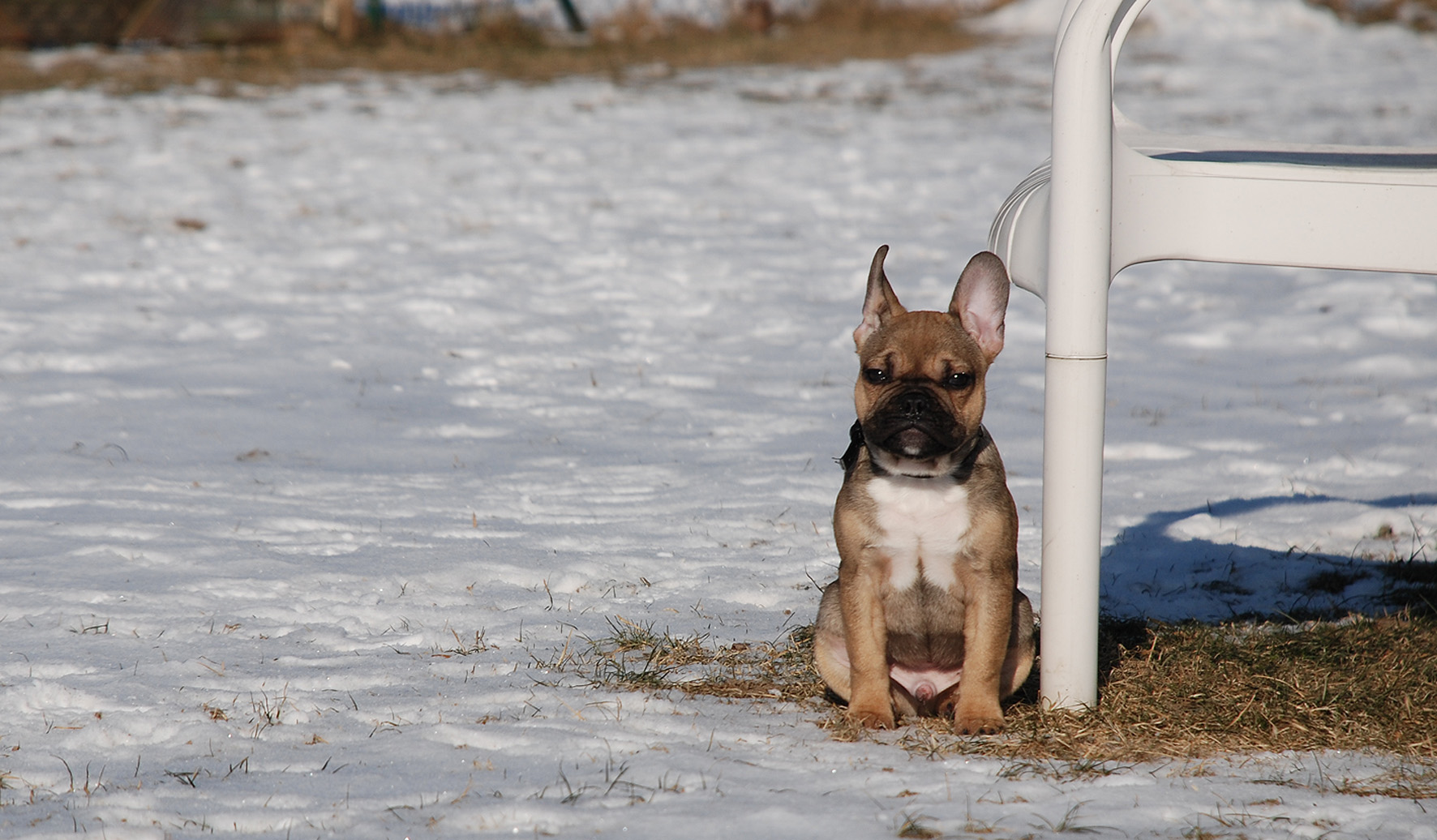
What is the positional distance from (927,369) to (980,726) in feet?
3.23

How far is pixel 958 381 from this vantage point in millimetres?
3498

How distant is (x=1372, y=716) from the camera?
3625 millimetres

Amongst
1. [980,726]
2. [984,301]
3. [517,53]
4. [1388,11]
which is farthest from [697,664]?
[1388,11]

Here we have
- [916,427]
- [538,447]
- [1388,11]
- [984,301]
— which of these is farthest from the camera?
[1388,11]

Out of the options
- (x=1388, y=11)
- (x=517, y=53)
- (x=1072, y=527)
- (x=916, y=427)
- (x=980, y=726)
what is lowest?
(x=980, y=726)

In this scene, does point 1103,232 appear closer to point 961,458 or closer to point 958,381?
point 958,381

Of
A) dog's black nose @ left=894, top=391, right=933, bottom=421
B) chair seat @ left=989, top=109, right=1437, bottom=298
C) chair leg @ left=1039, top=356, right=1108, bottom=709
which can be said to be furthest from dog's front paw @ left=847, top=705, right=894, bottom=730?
chair seat @ left=989, top=109, right=1437, bottom=298

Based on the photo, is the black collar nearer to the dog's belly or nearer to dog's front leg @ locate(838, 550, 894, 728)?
dog's front leg @ locate(838, 550, 894, 728)

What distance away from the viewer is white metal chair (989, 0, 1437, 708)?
3.35 metres

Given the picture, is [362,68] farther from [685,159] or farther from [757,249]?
[757,249]

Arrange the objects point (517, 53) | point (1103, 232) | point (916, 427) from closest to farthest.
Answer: point (916, 427) → point (1103, 232) → point (517, 53)

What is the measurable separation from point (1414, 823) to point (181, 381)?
6.32 m

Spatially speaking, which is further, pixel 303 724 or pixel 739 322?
pixel 739 322

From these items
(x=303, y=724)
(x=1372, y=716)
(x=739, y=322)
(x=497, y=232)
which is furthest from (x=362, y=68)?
(x=1372, y=716)
